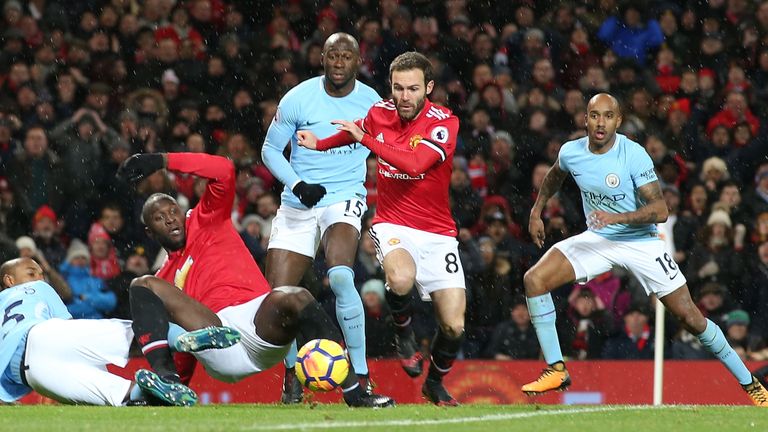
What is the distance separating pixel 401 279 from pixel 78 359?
83.1 inches

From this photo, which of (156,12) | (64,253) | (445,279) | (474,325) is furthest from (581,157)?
(156,12)

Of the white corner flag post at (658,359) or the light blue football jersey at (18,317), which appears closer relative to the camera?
the light blue football jersey at (18,317)

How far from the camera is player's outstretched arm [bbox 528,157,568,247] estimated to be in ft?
33.2

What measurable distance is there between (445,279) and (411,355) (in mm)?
976

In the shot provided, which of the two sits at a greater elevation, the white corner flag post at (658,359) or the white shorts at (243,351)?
the white shorts at (243,351)

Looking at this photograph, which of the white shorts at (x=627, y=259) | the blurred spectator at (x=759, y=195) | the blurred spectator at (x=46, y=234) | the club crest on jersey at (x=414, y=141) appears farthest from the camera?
the blurred spectator at (x=759, y=195)

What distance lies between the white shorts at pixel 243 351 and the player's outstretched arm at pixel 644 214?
86.7 inches

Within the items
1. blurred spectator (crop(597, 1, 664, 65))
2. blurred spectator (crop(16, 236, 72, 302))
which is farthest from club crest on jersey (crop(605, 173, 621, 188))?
blurred spectator (crop(597, 1, 664, 65))

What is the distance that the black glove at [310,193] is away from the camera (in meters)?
9.39

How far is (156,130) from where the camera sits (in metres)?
15.5

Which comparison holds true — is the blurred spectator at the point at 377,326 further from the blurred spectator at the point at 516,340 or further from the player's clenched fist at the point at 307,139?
the player's clenched fist at the point at 307,139

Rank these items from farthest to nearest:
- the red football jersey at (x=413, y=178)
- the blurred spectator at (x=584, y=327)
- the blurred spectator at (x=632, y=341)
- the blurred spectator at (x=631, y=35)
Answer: the blurred spectator at (x=631, y=35)
the blurred spectator at (x=584, y=327)
the blurred spectator at (x=632, y=341)
the red football jersey at (x=413, y=178)

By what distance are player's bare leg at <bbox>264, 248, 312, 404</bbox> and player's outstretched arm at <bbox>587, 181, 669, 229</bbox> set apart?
2.11 m

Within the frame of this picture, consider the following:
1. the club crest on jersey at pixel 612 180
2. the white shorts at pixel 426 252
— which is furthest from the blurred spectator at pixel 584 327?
the white shorts at pixel 426 252
